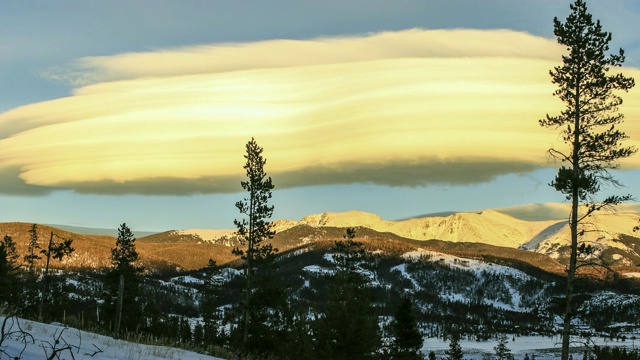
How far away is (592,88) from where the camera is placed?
106 ft

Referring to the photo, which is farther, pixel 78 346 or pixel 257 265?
pixel 257 265

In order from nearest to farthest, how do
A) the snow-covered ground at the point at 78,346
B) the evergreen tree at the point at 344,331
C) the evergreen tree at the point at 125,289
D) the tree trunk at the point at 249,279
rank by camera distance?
the snow-covered ground at the point at 78,346 → the evergreen tree at the point at 344,331 → the tree trunk at the point at 249,279 → the evergreen tree at the point at 125,289

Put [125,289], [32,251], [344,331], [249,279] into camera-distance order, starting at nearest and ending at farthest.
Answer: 1. [344,331]
2. [249,279]
3. [125,289]
4. [32,251]

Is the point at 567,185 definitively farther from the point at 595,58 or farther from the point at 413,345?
the point at 413,345

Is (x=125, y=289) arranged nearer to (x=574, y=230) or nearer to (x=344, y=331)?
(x=344, y=331)

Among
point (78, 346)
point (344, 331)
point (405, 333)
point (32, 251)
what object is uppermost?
point (32, 251)

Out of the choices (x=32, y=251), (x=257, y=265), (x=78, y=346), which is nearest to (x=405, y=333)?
(x=257, y=265)

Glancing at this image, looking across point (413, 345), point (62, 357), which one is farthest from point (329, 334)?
point (413, 345)

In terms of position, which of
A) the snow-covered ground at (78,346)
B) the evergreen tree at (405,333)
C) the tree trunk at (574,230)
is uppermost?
the tree trunk at (574,230)

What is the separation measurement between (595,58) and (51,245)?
4714 centimetres

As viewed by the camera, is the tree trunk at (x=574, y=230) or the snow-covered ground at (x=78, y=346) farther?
the tree trunk at (x=574, y=230)

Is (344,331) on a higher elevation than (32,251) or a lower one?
lower

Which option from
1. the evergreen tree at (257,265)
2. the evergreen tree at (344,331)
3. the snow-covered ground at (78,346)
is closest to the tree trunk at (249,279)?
the evergreen tree at (257,265)

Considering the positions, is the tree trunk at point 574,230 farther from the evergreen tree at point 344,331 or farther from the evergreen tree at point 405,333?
the evergreen tree at point 405,333
